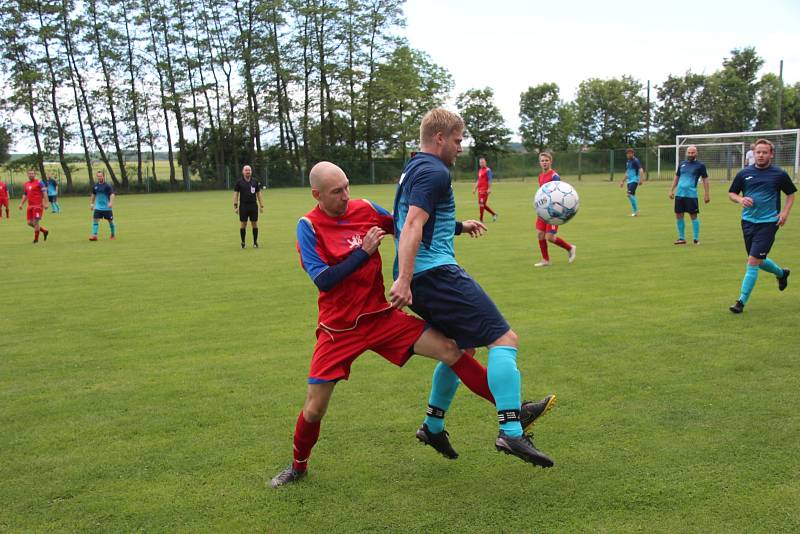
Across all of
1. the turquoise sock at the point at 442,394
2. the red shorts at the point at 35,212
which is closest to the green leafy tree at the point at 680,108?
the red shorts at the point at 35,212

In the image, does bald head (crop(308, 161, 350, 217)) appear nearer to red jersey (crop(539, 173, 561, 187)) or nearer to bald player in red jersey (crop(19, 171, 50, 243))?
red jersey (crop(539, 173, 561, 187))

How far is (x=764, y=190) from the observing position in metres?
8.38

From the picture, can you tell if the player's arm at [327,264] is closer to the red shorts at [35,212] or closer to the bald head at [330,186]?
the bald head at [330,186]

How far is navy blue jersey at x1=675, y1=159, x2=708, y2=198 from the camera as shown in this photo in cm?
1501

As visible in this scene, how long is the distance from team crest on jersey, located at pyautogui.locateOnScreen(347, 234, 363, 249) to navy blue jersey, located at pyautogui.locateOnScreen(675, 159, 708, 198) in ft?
Result: 41.8

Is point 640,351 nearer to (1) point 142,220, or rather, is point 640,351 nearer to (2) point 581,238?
(2) point 581,238

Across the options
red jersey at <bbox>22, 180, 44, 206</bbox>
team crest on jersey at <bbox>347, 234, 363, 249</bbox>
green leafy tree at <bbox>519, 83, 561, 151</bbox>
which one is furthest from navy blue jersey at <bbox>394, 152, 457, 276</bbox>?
green leafy tree at <bbox>519, 83, 561, 151</bbox>

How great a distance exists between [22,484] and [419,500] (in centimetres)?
239

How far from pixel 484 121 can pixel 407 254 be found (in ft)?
263

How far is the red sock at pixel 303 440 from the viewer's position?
4.09 meters

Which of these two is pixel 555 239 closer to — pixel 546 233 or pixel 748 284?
pixel 546 233

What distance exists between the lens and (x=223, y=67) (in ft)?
202

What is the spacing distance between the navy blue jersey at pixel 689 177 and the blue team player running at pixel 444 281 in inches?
490

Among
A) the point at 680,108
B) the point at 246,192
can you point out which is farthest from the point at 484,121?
the point at 246,192
